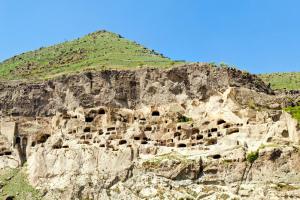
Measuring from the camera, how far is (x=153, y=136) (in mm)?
71812

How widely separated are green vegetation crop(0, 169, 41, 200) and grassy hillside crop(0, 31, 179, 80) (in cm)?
2388

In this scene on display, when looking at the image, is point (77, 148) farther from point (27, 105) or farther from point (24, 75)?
point (24, 75)

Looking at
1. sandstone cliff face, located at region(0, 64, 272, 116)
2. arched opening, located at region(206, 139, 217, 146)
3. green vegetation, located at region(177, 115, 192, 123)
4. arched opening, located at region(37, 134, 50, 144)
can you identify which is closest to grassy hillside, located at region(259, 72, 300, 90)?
sandstone cliff face, located at region(0, 64, 272, 116)

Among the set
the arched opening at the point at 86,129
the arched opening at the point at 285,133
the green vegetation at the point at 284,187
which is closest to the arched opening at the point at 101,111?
the arched opening at the point at 86,129

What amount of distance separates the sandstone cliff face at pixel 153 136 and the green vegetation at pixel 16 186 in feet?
3.00

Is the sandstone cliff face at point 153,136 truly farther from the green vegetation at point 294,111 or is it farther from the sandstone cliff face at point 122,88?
the green vegetation at point 294,111

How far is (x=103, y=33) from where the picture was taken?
141875mm

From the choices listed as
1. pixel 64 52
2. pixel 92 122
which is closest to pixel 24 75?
pixel 64 52

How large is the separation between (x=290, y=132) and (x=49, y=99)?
33.8 m

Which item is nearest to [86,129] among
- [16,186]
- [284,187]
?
[16,186]

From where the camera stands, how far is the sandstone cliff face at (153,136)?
62.4 m

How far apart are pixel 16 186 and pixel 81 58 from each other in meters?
46.4

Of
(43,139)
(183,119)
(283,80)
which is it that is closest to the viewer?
(183,119)

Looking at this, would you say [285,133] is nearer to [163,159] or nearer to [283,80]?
[163,159]
